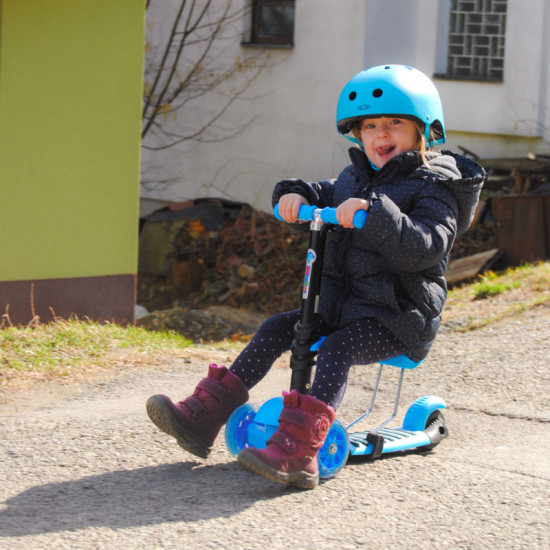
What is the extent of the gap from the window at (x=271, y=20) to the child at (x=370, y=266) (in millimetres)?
10362

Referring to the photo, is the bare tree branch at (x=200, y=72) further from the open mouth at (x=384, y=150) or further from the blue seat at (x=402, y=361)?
the blue seat at (x=402, y=361)

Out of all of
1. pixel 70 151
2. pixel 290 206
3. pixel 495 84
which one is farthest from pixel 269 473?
pixel 495 84

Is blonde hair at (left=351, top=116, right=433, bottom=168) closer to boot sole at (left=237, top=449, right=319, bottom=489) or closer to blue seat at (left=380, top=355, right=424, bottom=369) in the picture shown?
blue seat at (left=380, top=355, right=424, bottom=369)

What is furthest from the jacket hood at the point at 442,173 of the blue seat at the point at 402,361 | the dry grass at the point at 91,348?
the dry grass at the point at 91,348

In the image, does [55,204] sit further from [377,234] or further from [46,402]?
[377,234]

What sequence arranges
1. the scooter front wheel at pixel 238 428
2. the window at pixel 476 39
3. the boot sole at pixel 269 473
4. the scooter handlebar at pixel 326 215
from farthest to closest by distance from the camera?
the window at pixel 476 39, the scooter front wheel at pixel 238 428, the scooter handlebar at pixel 326 215, the boot sole at pixel 269 473

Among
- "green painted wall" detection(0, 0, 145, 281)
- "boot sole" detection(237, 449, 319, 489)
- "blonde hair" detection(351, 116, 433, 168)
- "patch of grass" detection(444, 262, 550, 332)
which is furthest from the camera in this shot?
"patch of grass" detection(444, 262, 550, 332)

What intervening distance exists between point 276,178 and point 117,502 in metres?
10.8

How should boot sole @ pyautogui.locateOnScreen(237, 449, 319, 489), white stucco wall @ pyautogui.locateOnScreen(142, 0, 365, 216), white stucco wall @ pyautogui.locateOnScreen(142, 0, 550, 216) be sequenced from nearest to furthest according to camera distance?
boot sole @ pyautogui.locateOnScreen(237, 449, 319, 489) < white stucco wall @ pyautogui.locateOnScreen(142, 0, 550, 216) < white stucco wall @ pyautogui.locateOnScreen(142, 0, 365, 216)

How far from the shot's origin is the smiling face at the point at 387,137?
3.41 meters

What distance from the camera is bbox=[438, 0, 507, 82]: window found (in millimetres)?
13359

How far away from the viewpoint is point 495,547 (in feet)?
8.21

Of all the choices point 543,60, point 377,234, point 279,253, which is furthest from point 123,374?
point 543,60

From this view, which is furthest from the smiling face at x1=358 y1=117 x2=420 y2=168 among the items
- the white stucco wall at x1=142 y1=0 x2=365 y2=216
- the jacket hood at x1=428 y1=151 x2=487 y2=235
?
the white stucco wall at x1=142 y1=0 x2=365 y2=216
